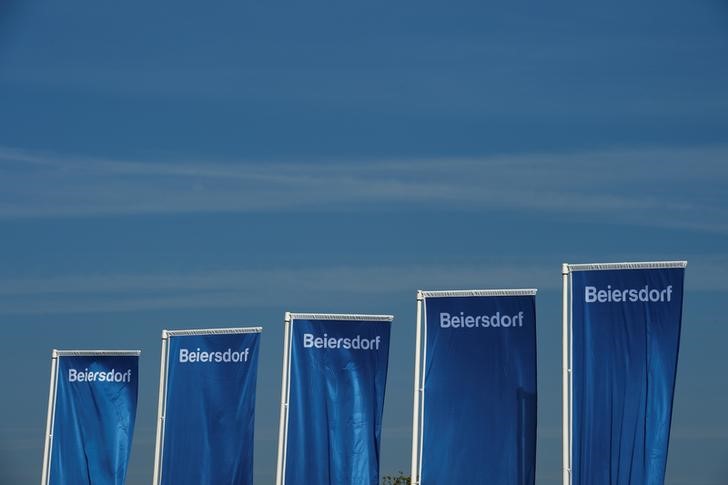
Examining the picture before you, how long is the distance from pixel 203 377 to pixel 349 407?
16.2ft

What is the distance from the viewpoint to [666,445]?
109 ft

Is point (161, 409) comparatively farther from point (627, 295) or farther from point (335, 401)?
point (627, 295)

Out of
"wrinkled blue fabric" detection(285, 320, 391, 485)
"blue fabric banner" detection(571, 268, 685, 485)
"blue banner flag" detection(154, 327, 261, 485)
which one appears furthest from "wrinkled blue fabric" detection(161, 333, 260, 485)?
"blue fabric banner" detection(571, 268, 685, 485)

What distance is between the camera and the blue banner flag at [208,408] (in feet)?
132

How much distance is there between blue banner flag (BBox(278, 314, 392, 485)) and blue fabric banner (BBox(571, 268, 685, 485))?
239 inches

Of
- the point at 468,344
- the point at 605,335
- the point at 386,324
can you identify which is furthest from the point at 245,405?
the point at 605,335

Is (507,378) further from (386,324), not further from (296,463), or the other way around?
(296,463)

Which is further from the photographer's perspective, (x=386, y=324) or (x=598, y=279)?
(x=386, y=324)

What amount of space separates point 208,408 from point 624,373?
12595mm

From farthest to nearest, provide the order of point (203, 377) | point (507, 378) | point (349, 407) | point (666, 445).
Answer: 1. point (203, 377)
2. point (349, 407)
3. point (507, 378)
4. point (666, 445)

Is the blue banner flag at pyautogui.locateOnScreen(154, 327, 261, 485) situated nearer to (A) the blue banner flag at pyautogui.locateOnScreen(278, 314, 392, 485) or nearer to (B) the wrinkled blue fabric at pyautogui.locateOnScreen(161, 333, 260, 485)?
(B) the wrinkled blue fabric at pyautogui.locateOnScreen(161, 333, 260, 485)

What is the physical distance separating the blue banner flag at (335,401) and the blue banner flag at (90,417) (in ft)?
21.7

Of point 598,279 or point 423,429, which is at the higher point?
point 598,279

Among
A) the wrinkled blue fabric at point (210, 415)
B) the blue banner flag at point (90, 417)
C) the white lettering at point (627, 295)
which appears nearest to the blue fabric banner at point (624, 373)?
the white lettering at point (627, 295)
